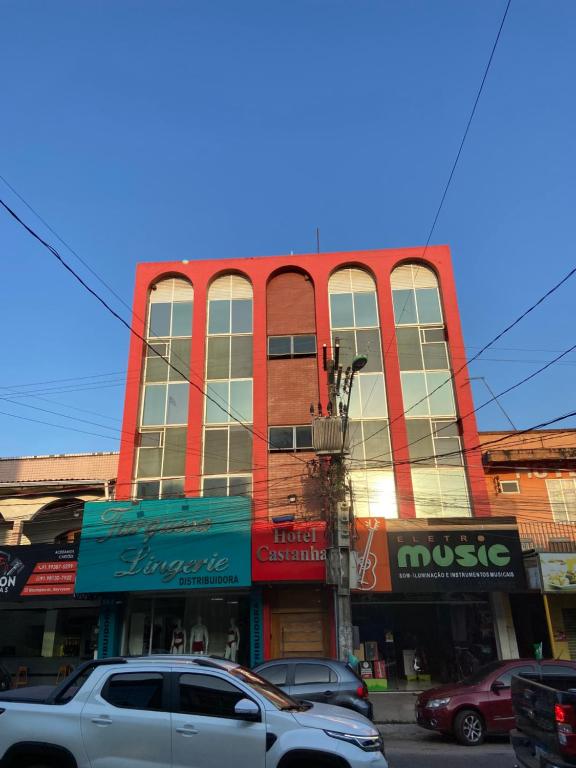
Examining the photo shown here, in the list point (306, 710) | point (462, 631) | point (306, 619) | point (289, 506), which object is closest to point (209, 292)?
point (289, 506)

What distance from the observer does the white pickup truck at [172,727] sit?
17.0ft

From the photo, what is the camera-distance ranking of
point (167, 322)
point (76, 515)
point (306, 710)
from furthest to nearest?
point (167, 322), point (76, 515), point (306, 710)

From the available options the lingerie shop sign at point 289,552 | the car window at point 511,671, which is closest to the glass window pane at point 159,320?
the lingerie shop sign at point 289,552

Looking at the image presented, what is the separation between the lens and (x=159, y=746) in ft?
17.2

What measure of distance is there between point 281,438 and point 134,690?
A: 1577 cm

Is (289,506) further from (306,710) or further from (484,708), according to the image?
(306,710)

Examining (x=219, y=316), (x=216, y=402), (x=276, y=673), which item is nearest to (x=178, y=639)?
(x=216, y=402)

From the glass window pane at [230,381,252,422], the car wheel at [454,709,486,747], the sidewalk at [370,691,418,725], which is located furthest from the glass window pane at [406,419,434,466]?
the car wheel at [454,709,486,747]

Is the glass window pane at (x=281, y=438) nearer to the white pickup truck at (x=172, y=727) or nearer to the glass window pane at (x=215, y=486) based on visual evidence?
→ the glass window pane at (x=215, y=486)

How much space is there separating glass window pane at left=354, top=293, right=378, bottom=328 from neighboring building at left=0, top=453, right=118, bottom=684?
1143cm

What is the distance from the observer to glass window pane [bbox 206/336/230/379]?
2253 cm

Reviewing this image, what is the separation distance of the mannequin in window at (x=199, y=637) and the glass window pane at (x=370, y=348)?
36.7ft

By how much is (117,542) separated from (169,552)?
6.09 ft

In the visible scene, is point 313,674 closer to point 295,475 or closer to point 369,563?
point 369,563
